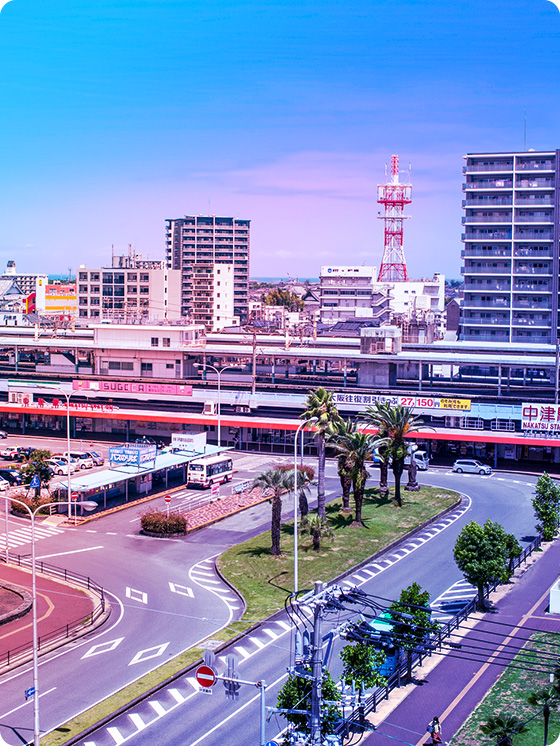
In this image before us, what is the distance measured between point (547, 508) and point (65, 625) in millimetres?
29824

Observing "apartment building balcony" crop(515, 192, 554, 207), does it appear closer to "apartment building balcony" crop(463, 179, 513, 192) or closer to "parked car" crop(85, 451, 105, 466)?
"apartment building balcony" crop(463, 179, 513, 192)

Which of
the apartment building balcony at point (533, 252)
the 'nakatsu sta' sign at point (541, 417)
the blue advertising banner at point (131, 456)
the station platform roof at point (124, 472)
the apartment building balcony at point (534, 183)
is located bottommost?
the station platform roof at point (124, 472)

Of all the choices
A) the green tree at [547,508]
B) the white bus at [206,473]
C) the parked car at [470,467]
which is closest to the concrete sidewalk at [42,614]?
the white bus at [206,473]

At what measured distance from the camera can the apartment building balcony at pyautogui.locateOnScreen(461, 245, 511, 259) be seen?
111m

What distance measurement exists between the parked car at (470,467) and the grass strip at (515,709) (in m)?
38.9

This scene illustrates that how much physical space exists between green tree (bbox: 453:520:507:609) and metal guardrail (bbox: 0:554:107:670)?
1813 centimetres

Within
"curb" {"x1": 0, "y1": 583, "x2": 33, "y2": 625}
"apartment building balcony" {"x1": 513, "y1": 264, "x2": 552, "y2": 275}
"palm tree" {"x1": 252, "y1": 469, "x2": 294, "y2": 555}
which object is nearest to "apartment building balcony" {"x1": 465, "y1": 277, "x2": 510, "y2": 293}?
"apartment building balcony" {"x1": 513, "y1": 264, "x2": 552, "y2": 275}

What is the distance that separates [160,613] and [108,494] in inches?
977

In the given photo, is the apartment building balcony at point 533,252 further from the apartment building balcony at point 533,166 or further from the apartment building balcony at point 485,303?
the apartment building balcony at point 533,166

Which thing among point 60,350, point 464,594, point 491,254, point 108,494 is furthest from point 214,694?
point 491,254

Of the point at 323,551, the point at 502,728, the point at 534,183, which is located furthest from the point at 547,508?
the point at 534,183

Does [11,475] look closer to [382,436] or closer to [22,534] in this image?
[22,534]

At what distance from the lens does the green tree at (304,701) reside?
2608 centimetres

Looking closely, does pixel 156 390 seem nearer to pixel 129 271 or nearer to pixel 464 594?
pixel 464 594
